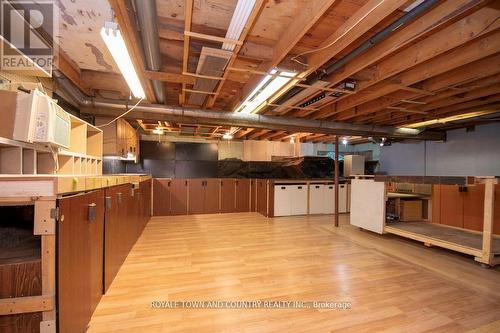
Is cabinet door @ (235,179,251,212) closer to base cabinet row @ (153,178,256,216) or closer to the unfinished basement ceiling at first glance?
base cabinet row @ (153,178,256,216)

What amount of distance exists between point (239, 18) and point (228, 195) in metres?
4.77

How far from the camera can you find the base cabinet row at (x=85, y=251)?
1.17 m

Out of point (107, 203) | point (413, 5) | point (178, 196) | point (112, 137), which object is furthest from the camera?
point (178, 196)

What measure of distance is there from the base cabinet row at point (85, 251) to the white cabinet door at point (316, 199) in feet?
14.8

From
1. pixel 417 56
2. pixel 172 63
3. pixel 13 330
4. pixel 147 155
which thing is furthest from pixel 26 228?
pixel 147 155

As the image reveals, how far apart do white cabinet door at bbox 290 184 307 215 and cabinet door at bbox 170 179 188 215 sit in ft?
8.80

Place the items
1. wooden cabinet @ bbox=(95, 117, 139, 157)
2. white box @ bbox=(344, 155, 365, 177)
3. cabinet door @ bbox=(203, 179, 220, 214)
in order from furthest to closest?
white box @ bbox=(344, 155, 365, 177), cabinet door @ bbox=(203, 179, 220, 214), wooden cabinet @ bbox=(95, 117, 139, 157)

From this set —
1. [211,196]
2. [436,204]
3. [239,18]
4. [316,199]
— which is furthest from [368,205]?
[239,18]

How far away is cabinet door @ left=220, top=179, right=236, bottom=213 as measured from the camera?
5.97m

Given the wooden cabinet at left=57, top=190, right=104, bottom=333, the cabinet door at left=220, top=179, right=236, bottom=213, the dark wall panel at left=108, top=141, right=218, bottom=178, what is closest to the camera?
the wooden cabinet at left=57, top=190, right=104, bottom=333

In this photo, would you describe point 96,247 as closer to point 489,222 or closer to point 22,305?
point 22,305

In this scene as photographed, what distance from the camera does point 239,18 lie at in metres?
1.66

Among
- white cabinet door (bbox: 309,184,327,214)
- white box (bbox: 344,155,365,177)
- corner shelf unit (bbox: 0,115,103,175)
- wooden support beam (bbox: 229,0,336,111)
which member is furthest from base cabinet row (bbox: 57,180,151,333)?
white box (bbox: 344,155,365,177)

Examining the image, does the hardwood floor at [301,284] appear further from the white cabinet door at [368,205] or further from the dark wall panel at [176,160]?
the dark wall panel at [176,160]
